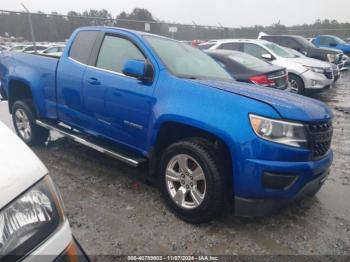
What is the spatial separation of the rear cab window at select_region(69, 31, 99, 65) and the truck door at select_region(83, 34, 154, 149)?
0.66 ft

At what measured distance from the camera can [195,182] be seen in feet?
10.8

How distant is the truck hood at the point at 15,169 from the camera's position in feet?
4.58

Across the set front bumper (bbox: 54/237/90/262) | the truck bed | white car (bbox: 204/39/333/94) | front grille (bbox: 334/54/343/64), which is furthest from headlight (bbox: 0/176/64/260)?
front grille (bbox: 334/54/343/64)

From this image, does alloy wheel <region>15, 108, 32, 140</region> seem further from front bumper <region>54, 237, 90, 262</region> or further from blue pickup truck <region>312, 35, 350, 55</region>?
blue pickup truck <region>312, 35, 350, 55</region>

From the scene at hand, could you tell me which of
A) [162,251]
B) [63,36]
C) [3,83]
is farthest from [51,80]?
[63,36]

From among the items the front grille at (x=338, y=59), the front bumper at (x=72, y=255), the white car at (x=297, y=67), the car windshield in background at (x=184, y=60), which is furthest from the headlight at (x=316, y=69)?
the front bumper at (x=72, y=255)

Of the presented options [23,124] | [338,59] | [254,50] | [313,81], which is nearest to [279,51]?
[254,50]

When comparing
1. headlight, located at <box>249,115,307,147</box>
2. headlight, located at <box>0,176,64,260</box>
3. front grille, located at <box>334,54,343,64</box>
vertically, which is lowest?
front grille, located at <box>334,54,343,64</box>

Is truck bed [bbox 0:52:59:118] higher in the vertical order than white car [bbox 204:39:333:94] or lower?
higher

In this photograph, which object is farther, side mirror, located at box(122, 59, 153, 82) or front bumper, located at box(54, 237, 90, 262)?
side mirror, located at box(122, 59, 153, 82)

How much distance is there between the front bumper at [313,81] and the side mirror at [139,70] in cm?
754

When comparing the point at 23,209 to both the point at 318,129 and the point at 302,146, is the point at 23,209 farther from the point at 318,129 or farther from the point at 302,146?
the point at 318,129

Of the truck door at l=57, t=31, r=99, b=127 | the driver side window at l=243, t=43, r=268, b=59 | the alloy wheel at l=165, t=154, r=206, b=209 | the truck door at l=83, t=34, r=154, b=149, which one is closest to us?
the alloy wheel at l=165, t=154, r=206, b=209

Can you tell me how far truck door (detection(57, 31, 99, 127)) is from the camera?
4.38 metres
